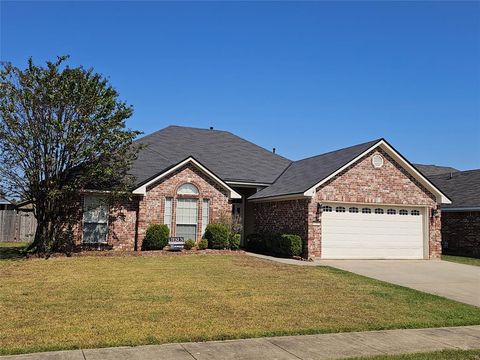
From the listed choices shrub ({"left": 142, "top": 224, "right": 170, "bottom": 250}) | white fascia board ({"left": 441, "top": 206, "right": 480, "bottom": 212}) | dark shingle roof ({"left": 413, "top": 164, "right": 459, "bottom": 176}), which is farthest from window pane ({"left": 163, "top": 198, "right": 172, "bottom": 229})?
dark shingle roof ({"left": 413, "top": 164, "right": 459, "bottom": 176})

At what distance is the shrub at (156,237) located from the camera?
20062 mm

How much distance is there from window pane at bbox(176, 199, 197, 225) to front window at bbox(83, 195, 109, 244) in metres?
3.29

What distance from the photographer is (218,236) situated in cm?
2123

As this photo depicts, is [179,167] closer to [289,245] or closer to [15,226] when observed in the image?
[289,245]

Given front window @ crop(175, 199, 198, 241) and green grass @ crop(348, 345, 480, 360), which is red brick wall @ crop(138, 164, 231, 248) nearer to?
front window @ crop(175, 199, 198, 241)

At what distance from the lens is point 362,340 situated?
767cm

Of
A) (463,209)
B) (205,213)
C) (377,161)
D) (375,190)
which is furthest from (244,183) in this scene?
(463,209)

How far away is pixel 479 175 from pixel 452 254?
5807mm

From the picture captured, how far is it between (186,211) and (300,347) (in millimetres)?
15069

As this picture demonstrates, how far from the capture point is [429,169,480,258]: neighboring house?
972 inches

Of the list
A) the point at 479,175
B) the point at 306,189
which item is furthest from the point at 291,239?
the point at 479,175

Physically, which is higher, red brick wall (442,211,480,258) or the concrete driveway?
red brick wall (442,211,480,258)

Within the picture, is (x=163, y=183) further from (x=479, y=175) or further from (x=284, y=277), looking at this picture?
(x=479, y=175)

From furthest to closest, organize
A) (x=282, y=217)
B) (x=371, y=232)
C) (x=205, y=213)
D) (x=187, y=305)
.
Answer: (x=282, y=217)
(x=205, y=213)
(x=371, y=232)
(x=187, y=305)
